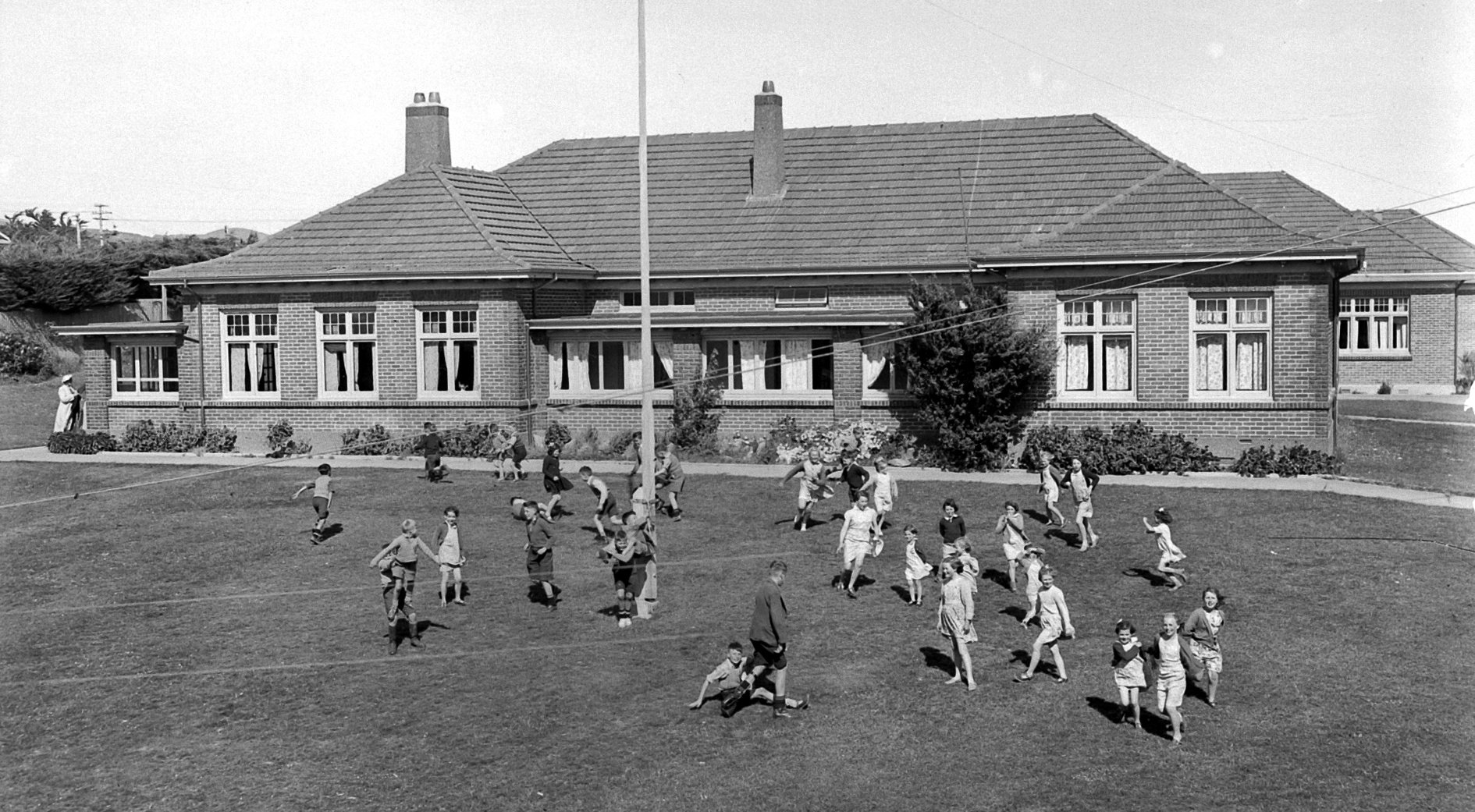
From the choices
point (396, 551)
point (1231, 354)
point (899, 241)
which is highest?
point (899, 241)

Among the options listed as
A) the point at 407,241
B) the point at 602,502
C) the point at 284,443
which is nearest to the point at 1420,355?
the point at 407,241

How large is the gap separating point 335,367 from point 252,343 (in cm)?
231

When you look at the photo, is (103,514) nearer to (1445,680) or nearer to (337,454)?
(337,454)

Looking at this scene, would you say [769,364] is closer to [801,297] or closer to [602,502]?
[801,297]

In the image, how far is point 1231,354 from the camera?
32.9 m

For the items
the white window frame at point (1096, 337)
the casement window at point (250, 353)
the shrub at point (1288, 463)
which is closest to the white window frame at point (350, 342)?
the casement window at point (250, 353)

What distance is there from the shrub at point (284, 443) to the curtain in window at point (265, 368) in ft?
4.15

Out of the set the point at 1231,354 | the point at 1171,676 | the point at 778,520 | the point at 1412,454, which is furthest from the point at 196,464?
the point at 1412,454

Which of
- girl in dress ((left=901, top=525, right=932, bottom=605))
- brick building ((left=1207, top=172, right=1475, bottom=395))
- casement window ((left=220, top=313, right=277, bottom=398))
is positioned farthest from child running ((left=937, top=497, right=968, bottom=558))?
brick building ((left=1207, top=172, right=1475, bottom=395))

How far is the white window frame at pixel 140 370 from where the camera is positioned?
Answer: 40.2 metres

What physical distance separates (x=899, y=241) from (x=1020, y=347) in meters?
6.53

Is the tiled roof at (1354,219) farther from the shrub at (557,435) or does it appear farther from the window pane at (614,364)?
the shrub at (557,435)

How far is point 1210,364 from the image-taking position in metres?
33.2

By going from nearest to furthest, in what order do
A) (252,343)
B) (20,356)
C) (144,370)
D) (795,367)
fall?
(795,367) < (252,343) < (144,370) < (20,356)
